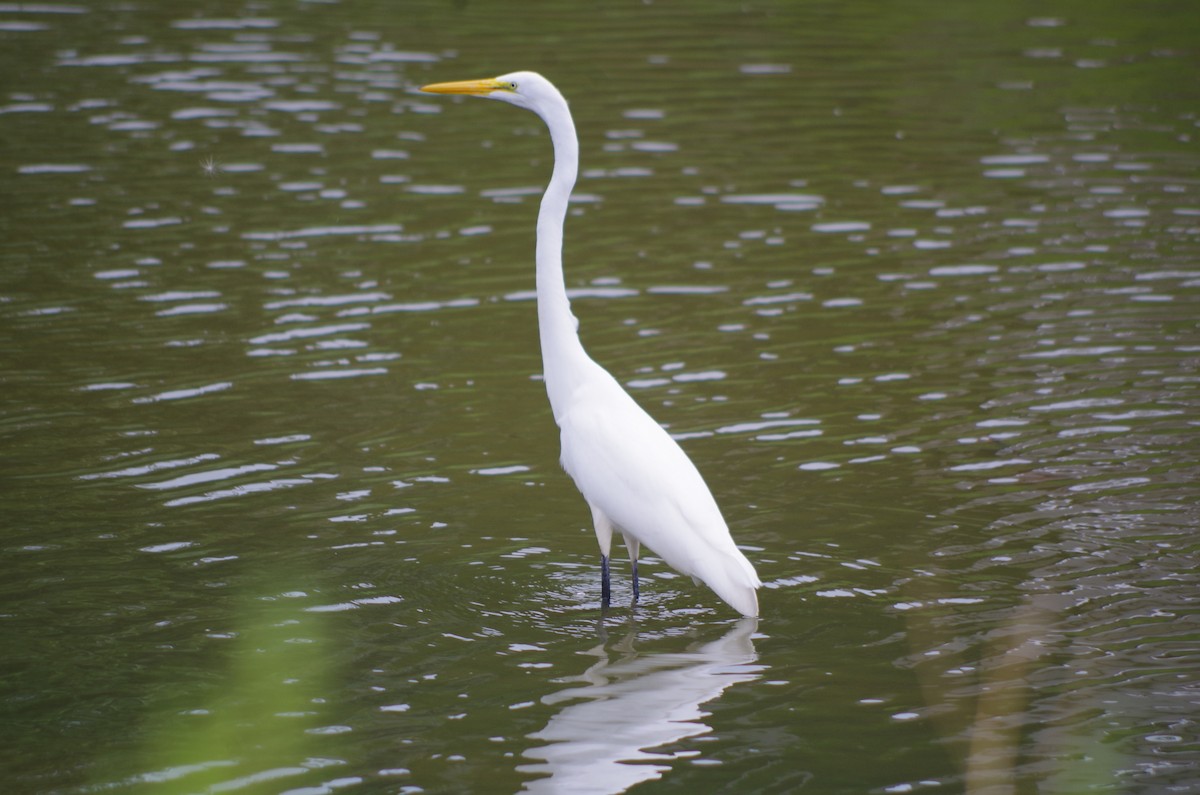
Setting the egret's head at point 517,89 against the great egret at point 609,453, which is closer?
the great egret at point 609,453

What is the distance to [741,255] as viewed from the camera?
1111 cm

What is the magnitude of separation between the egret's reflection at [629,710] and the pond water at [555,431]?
0.07 feet

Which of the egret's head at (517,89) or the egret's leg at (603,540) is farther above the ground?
the egret's head at (517,89)

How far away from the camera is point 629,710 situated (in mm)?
5359

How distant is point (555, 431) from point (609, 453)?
2.11 m

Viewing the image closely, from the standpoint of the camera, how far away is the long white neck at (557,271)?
6.43 meters

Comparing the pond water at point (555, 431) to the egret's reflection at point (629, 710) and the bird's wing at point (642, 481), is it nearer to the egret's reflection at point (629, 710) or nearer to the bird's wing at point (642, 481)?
the egret's reflection at point (629, 710)

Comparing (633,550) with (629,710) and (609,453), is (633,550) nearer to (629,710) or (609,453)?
(609,453)

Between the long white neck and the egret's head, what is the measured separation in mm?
43

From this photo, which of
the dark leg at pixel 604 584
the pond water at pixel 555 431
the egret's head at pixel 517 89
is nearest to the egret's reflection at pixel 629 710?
the pond water at pixel 555 431

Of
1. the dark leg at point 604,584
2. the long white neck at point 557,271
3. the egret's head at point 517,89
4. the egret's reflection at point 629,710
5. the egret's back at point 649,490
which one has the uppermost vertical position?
the egret's head at point 517,89

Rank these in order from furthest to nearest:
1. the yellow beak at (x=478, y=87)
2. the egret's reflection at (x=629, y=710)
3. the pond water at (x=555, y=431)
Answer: the yellow beak at (x=478, y=87) → the pond water at (x=555, y=431) → the egret's reflection at (x=629, y=710)

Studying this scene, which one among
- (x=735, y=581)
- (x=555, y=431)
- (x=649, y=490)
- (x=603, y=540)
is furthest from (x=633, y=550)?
(x=555, y=431)

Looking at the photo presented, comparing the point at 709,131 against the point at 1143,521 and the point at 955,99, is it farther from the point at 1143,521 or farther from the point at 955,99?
the point at 1143,521
